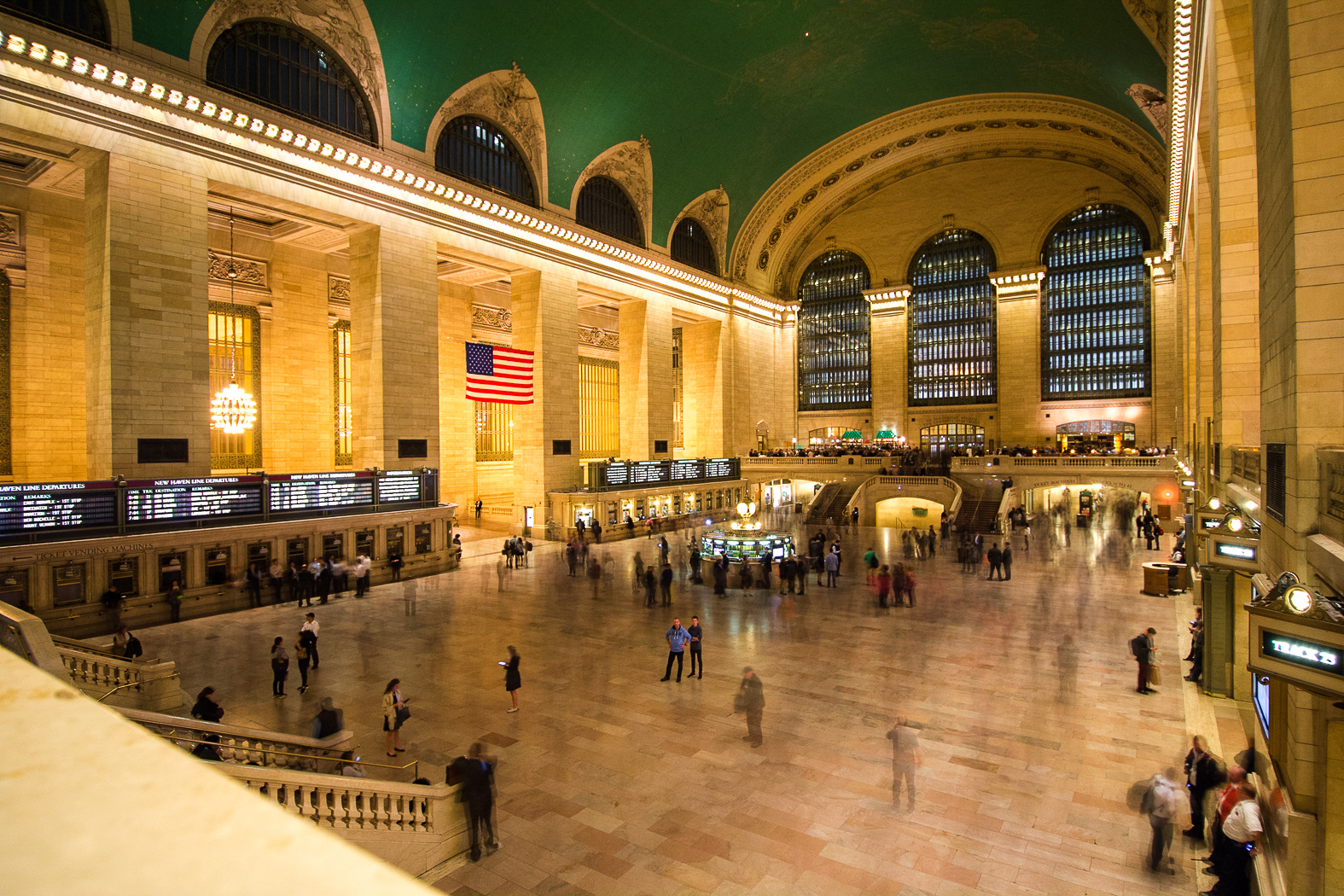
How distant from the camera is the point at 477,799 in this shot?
19.8 ft

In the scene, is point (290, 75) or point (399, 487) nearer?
point (290, 75)

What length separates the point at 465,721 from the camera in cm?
861

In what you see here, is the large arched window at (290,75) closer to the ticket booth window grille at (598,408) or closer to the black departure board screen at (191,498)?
the black departure board screen at (191,498)

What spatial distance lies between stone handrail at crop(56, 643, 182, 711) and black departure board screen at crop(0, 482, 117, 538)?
497cm

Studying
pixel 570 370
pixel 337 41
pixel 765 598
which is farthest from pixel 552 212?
pixel 765 598

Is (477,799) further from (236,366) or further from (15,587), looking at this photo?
(236,366)

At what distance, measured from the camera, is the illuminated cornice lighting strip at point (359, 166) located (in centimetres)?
1370

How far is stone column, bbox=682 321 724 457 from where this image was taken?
120ft

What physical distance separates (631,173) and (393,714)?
26046 millimetres

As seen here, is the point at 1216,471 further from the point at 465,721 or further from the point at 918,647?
the point at 465,721

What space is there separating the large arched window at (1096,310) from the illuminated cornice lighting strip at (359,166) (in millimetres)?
20875

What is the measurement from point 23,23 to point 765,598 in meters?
18.4

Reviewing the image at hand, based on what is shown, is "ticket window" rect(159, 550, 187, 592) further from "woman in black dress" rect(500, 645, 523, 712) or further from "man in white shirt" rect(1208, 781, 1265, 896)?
"man in white shirt" rect(1208, 781, 1265, 896)

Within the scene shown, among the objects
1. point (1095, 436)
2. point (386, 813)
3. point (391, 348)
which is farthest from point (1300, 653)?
point (1095, 436)
